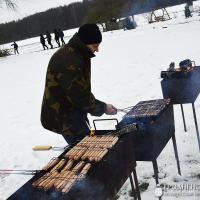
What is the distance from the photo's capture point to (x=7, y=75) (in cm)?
1912

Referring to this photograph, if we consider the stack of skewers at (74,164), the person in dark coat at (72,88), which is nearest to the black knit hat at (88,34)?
the person in dark coat at (72,88)

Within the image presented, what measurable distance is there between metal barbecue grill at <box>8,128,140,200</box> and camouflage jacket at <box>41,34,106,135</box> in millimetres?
517

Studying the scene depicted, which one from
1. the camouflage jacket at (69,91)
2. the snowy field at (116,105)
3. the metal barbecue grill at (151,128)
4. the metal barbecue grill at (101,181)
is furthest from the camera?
the snowy field at (116,105)

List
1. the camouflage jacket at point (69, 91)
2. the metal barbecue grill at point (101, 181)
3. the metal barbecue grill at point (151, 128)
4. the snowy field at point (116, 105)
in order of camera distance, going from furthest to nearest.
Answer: the snowy field at point (116, 105) < the metal barbecue grill at point (151, 128) < the camouflage jacket at point (69, 91) < the metal barbecue grill at point (101, 181)

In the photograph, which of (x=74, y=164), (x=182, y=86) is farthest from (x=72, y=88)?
(x=182, y=86)

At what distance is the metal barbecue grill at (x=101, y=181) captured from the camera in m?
2.89

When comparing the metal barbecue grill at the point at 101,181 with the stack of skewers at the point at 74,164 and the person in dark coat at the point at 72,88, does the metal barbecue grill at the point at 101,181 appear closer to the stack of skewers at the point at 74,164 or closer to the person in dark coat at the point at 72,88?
the stack of skewers at the point at 74,164

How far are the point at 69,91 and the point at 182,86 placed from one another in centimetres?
216

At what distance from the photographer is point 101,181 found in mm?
3166

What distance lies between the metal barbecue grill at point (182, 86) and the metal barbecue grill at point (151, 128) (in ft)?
2.21

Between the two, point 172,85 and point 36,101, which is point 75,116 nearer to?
point 172,85

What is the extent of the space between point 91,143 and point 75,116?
2.08ft

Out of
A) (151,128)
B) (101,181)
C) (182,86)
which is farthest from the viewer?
(182,86)

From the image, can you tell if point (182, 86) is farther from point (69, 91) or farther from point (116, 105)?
point (116, 105)
